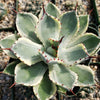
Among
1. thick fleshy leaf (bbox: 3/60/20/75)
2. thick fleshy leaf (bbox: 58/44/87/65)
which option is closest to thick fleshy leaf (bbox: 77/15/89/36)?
thick fleshy leaf (bbox: 58/44/87/65)

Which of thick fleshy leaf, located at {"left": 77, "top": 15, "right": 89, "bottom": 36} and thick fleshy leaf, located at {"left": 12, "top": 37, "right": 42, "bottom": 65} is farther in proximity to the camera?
thick fleshy leaf, located at {"left": 77, "top": 15, "right": 89, "bottom": 36}

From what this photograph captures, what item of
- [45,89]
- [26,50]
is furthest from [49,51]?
[45,89]

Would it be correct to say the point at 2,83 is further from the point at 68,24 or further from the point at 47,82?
the point at 68,24

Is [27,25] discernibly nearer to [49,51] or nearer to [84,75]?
[49,51]

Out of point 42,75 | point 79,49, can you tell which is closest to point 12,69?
point 42,75

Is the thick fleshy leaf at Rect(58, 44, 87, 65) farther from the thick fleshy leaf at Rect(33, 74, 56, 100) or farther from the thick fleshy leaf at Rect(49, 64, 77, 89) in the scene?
the thick fleshy leaf at Rect(33, 74, 56, 100)

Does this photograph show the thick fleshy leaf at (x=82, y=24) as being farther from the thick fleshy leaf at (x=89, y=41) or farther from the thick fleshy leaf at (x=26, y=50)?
the thick fleshy leaf at (x=26, y=50)
